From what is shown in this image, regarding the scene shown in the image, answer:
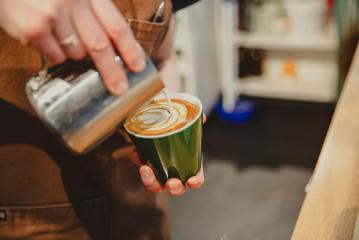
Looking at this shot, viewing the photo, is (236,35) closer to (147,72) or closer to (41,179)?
(41,179)

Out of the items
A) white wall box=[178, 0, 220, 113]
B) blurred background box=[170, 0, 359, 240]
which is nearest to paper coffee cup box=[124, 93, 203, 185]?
blurred background box=[170, 0, 359, 240]

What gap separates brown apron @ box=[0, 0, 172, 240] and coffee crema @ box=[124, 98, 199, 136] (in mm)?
157

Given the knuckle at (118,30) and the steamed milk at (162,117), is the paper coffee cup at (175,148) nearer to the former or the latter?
the steamed milk at (162,117)

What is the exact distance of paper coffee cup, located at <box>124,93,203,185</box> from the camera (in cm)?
61

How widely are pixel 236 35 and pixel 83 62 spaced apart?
2095 mm

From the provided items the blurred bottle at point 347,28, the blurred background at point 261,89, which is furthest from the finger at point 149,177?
the blurred bottle at point 347,28

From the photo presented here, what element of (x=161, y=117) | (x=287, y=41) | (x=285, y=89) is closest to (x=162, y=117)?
(x=161, y=117)

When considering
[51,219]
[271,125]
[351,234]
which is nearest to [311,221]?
[351,234]

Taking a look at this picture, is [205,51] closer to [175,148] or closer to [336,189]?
[336,189]

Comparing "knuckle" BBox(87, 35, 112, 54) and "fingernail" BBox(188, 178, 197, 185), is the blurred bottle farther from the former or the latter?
"knuckle" BBox(87, 35, 112, 54)

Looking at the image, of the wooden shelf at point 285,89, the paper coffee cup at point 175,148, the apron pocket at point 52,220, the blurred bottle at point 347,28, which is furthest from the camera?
the wooden shelf at point 285,89

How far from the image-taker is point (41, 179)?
0.86 m

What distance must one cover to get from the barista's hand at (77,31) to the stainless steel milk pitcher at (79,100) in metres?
0.02

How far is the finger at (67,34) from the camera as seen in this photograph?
0.45 metres
